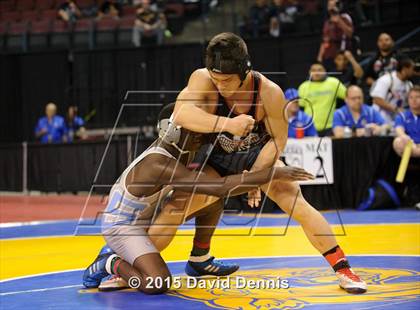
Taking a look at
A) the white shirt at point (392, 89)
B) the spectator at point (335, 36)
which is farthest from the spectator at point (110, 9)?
the white shirt at point (392, 89)

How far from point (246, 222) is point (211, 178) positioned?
174 inches

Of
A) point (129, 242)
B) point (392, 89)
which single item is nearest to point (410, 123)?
point (392, 89)

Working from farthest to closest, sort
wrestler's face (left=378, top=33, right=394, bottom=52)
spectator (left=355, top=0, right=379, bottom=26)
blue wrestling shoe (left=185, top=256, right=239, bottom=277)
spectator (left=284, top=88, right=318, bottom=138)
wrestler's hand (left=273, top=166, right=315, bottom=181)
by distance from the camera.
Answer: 1. spectator (left=355, top=0, right=379, bottom=26)
2. wrestler's face (left=378, top=33, right=394, bottom=52)
3. spectator (left=284, top=88, right=318, bottom=138)
4. blue wrestling shoe (left=185, top=256, right=239, bottom=277)
5. wrestler's hand (left=273, top=166, right=315, bottom=181)

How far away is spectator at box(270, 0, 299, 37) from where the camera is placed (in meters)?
15.5

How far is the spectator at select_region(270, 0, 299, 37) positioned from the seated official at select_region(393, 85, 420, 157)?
5.87m

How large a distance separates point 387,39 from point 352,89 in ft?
6.80

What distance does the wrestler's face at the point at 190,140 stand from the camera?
4707mm

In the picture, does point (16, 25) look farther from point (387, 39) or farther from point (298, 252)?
point (298, 252)

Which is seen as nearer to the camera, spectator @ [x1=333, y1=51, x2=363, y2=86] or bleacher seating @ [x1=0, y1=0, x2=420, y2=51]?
spectator @ [x1=333, y1=51, x2=363, y2=86]

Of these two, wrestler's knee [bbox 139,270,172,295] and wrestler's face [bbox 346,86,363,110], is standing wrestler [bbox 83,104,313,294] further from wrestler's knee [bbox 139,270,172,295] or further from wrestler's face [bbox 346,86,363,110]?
wrestler's face [bbox 346,86,363,110]

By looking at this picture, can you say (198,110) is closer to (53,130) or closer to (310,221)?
(310,221)

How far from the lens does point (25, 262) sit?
6148 millimetres

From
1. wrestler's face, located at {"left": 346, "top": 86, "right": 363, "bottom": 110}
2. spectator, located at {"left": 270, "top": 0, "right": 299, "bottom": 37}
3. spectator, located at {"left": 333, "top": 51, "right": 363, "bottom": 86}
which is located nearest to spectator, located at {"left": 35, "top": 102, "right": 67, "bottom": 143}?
spectator, located at {"left": 270, "top": 0, "right": 299, "bottom": 37}

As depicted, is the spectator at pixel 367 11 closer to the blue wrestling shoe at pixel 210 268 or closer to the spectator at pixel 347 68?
the spectator at pixel 347 68
